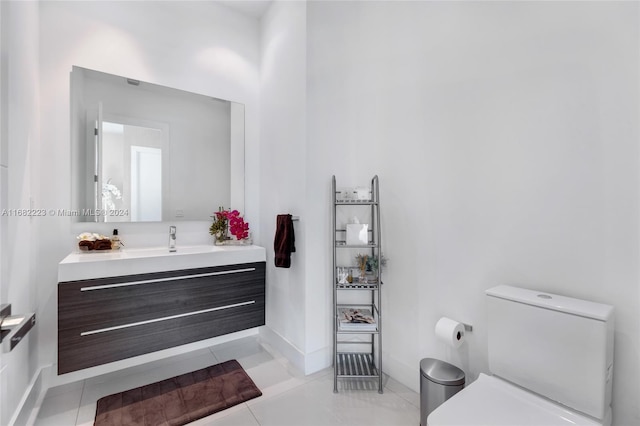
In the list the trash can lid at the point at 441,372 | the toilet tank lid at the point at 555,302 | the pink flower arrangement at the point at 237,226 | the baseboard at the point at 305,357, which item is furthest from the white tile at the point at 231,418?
the toilet tank lid at the point at 555,302

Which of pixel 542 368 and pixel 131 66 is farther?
pixel 131 66

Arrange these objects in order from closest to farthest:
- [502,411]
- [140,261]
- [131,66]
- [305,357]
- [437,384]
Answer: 1. [502,411]
2. [437,384]
3. [140,261]
4. [305,357]
5. [131,66]

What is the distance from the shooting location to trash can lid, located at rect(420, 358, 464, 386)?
1505mm

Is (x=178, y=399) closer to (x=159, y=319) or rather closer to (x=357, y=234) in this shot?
(x=159, y=319)

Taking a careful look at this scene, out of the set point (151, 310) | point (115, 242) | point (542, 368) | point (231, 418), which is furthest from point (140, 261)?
point (542, 368)

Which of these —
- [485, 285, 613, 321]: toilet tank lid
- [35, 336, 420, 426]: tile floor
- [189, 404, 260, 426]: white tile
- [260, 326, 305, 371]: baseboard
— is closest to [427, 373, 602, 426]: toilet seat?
[485, 285, 613, 321]: toilet tank lid

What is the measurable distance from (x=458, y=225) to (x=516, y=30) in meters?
1.01

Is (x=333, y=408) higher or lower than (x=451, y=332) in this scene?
lower

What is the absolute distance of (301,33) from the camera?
85.9 inches

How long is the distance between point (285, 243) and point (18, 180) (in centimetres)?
159

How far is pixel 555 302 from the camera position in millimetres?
1196

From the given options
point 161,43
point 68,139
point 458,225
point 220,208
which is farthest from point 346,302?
point 161,43

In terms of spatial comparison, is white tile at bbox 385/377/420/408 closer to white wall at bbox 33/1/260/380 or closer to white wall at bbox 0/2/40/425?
white wall at bbox 33/1/260/380

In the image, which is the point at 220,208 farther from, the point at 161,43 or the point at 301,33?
the point at 301,33
